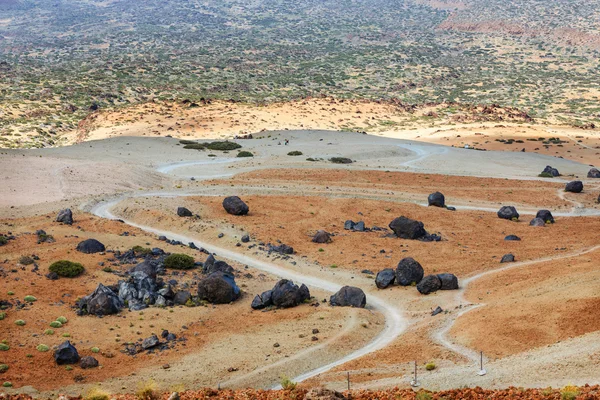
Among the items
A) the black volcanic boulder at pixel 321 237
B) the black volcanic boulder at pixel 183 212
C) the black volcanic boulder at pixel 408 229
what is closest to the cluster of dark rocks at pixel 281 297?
the black volcanic boulder at pixel 321 237

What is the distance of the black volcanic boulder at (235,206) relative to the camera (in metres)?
64.3

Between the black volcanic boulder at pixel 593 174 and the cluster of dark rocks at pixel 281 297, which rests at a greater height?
the cluster of dark rocks at pixel 281 297

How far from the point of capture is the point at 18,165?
75.8 meters

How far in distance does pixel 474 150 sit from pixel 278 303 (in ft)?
240

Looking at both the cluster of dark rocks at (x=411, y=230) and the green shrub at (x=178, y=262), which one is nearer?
the green shrub at (x=178, y=262)

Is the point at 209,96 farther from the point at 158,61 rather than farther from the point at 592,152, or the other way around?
the point at 592,152

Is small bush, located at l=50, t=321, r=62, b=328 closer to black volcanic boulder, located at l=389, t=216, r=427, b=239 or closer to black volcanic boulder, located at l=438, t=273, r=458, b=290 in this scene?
black volcanic boulder, located at l=438, t=273, r=458, b=290

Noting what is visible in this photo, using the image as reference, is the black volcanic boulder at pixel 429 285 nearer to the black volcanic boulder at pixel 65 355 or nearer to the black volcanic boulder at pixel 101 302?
the black volcanic boulder at pixel 101 302

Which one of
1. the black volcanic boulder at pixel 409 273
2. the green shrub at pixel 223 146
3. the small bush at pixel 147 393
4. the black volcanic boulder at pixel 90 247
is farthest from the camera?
the green shrub at pixel 223 146

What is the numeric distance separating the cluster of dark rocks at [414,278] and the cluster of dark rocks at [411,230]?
1158cm

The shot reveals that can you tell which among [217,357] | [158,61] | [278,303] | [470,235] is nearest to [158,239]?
[278,303]

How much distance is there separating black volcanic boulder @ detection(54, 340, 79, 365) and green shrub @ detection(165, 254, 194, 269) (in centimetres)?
1501

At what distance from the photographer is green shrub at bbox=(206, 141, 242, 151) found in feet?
342

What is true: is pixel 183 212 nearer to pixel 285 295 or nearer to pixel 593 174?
pixel 285 295
